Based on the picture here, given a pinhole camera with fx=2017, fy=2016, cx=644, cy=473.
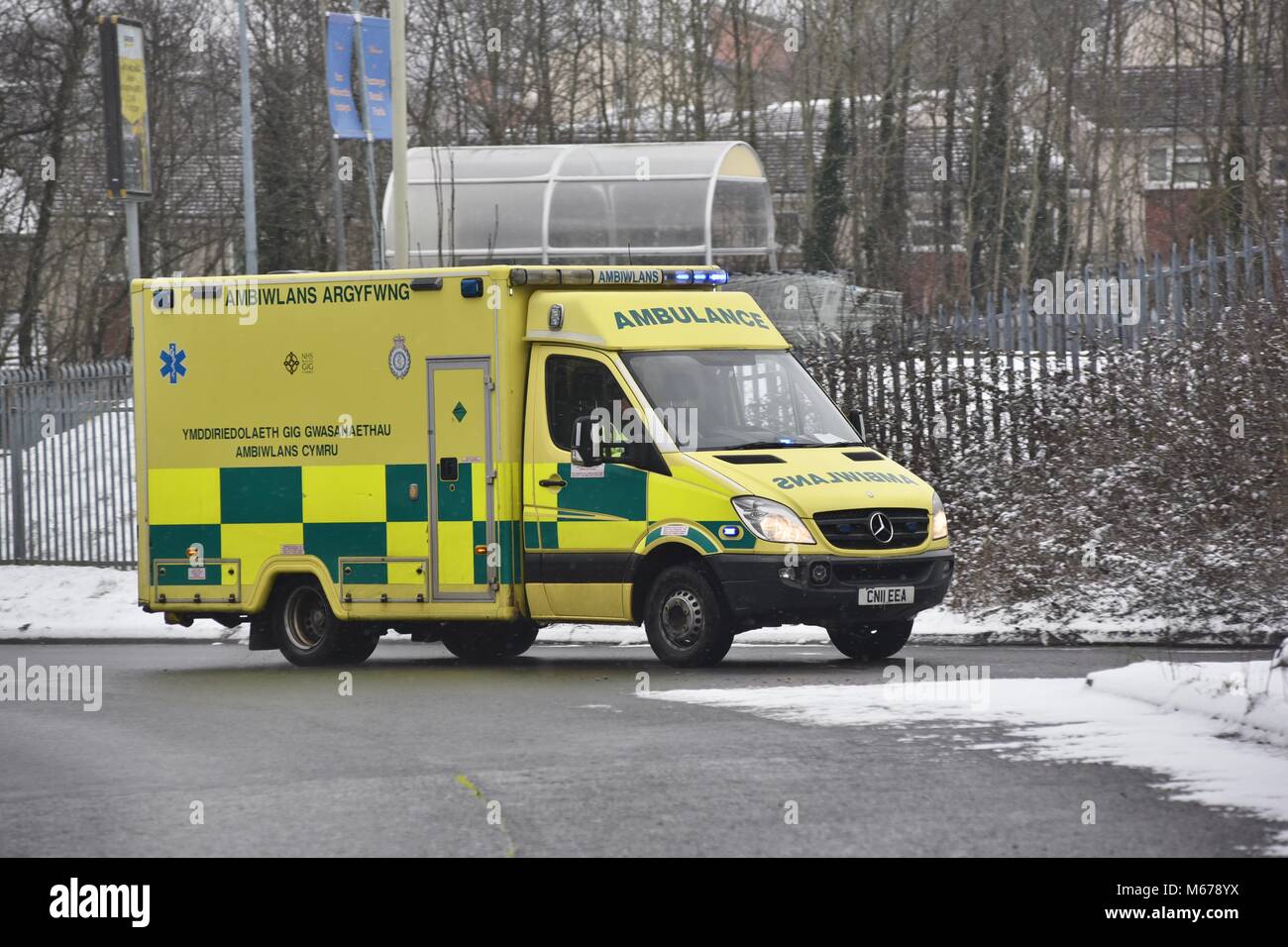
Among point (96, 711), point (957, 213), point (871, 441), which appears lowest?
point (96, 711)

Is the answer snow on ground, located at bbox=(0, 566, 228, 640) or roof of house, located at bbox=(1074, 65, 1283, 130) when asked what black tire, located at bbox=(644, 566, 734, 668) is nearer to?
snow on ground, located at bbox=(0, 566, 228, 640)

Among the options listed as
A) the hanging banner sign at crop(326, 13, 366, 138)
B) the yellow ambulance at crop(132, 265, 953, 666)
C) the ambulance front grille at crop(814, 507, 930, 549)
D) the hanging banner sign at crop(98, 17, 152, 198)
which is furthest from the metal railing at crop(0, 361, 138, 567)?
the ambulance front grille at crop(814, 507, 930, 549)

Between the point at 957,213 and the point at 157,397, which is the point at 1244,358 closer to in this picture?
the point at 157,397

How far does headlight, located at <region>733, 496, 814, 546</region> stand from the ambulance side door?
82 centimetres

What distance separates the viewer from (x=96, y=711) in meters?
12.7

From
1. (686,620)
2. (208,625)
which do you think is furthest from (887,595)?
(208,625)

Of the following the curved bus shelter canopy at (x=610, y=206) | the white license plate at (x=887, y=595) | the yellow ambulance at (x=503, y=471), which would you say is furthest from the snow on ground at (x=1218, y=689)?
the curved bus shelter canopy at (x=610, y=206)

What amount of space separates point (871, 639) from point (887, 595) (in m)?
1.09

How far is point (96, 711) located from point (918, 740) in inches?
222

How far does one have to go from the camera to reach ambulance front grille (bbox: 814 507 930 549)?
1286cm

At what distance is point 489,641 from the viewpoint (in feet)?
51.0

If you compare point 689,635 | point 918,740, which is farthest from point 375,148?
point 918,740

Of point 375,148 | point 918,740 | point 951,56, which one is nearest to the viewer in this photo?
point 918,740
